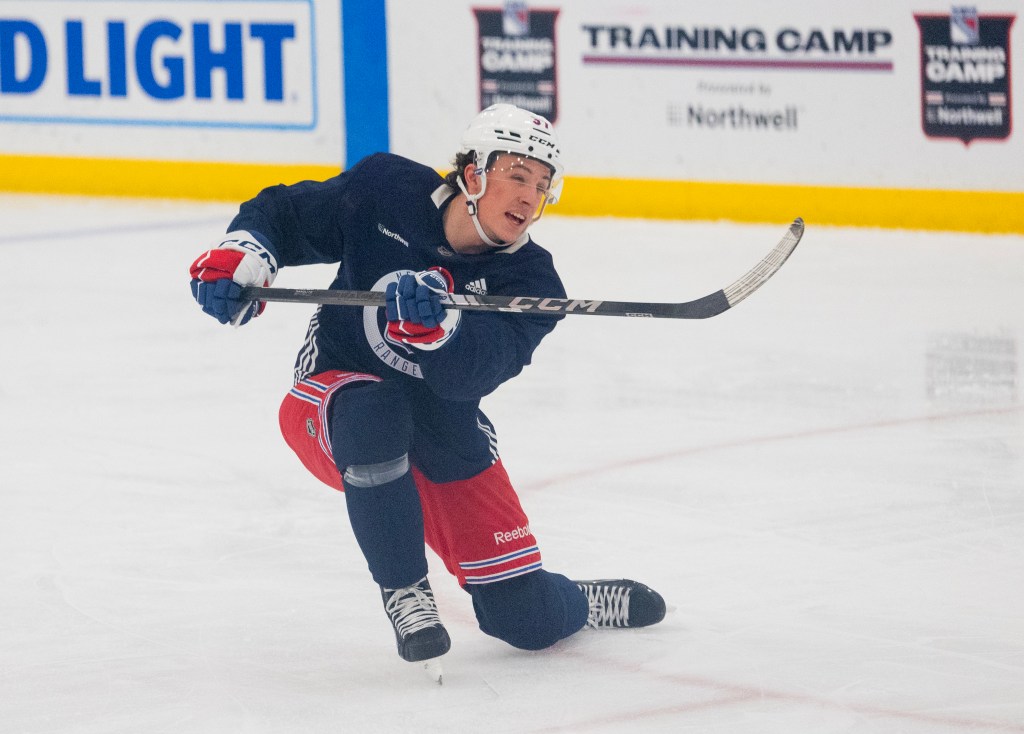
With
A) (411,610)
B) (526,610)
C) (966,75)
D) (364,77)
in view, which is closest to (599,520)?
(526,610)

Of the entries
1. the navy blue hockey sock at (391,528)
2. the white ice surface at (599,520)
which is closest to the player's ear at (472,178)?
the navy blue hockey sock at (391,528)

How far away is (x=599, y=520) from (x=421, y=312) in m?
1.05

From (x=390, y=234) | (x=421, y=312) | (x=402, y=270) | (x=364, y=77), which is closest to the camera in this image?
(x=421, y=312)

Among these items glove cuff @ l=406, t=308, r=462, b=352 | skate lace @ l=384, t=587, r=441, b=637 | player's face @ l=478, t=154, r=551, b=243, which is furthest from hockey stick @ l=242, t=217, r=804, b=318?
skate lace @ l=384, t=587, r=441, b=637

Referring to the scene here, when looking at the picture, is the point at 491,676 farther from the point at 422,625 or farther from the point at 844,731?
the point at 844,731

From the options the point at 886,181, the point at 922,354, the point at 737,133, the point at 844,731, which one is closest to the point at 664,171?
the point at 737,133

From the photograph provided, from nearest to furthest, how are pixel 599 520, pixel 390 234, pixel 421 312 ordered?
pixel 421 312 → pixel 390 234 → pixel 599 520

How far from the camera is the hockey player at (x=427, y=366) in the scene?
2289mm

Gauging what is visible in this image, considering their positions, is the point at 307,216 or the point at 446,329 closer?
the point at 446,329

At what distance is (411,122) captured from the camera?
6805mm

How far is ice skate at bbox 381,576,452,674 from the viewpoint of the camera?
89.0 inches

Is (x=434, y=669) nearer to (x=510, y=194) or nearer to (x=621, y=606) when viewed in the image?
(x=621, y=606)

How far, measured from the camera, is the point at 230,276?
237 centimetres

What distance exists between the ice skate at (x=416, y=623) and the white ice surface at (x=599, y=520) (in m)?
0.06
